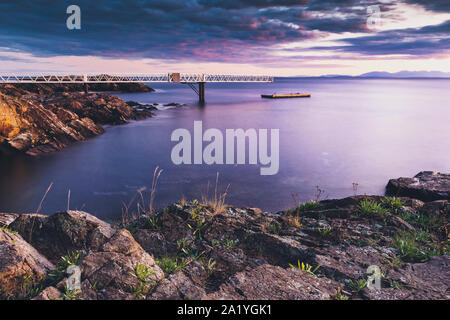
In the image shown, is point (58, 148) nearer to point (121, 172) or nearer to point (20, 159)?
point (20, 159)

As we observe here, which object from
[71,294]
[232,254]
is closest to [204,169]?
[232,254]

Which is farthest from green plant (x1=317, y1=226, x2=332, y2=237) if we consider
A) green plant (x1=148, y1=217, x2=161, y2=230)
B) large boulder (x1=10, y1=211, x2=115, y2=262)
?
large boulder (x1=10, y1=211, x2=115, y2=262)

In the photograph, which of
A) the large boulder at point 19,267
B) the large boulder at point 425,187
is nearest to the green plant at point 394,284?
the large boulder at point 19,267

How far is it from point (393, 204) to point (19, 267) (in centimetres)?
815

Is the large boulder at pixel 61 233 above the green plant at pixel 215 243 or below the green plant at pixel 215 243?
above

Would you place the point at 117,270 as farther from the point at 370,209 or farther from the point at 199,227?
the point at 370,209

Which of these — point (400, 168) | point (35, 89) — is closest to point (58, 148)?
point (400, 168)

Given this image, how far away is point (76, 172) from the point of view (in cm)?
1570

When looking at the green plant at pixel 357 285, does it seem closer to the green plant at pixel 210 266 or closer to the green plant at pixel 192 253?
the green plant at pixel 210 266

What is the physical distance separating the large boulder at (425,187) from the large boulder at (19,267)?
37.2 feet

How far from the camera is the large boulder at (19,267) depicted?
3.81m

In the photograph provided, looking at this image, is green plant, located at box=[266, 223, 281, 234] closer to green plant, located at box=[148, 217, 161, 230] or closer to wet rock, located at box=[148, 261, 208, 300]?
wet rock, located at box=[148, 261, 208, 300]

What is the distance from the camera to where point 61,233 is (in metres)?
5.18

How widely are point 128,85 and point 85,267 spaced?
85.6m
